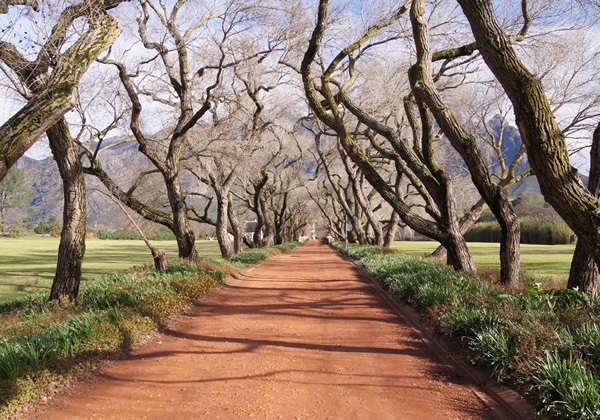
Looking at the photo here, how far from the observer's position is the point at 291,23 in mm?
14586

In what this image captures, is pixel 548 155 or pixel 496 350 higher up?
pixel 548 155

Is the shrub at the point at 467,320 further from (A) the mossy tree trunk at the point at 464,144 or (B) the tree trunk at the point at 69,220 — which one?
(B) the tree trunk at the point at 69,220

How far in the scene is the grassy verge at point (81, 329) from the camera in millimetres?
4695

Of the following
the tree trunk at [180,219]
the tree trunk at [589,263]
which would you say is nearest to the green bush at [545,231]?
the tree trunk at [180,219]

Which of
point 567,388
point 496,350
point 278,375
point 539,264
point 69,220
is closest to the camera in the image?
point 567,388

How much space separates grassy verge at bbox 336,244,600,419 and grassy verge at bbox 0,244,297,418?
430 cm

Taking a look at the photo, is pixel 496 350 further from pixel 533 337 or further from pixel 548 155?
pixel 548 155

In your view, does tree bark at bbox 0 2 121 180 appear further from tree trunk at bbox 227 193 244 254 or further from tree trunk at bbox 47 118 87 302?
tree trunk at bbox 227 193 244 254

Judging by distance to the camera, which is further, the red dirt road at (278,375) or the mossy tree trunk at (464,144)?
the mossy tree trunk at (464,144)

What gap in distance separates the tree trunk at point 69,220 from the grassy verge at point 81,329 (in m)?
0.40

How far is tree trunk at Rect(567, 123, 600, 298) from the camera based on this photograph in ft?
26.7

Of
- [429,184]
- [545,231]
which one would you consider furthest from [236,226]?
[545,231]

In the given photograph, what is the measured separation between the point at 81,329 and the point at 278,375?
8.36 ft

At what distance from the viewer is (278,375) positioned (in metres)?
5.38
